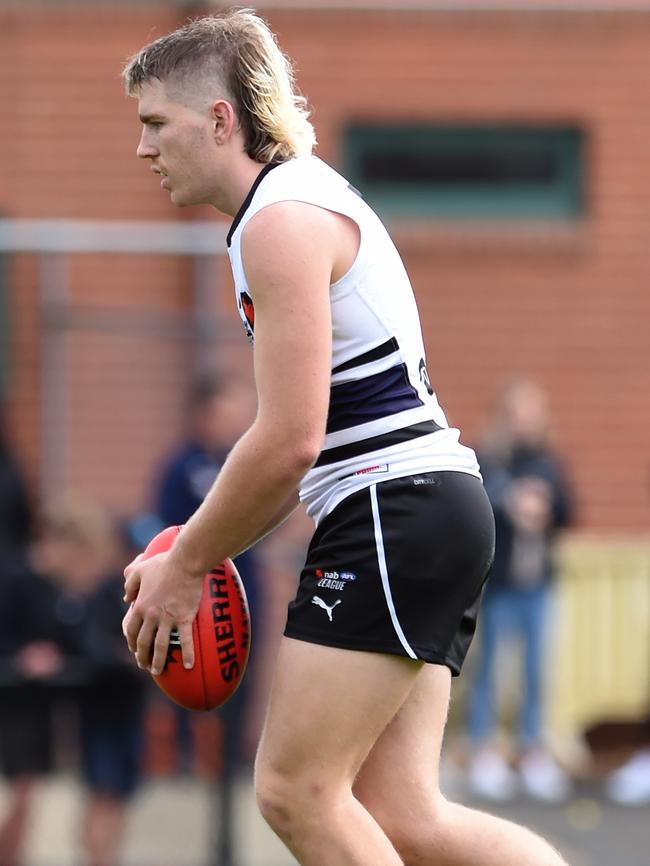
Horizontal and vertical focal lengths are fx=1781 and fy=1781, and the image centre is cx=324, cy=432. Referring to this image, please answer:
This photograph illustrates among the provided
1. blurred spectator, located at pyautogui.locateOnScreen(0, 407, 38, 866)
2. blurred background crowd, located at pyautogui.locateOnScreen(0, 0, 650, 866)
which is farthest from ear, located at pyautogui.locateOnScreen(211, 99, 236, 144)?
blurred background crowd, located at pyautogui.locateOnScreen(0, 0, 650, 866)

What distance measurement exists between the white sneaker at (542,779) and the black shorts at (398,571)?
236 inches

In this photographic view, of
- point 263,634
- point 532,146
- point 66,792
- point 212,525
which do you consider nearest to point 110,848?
point 66,792

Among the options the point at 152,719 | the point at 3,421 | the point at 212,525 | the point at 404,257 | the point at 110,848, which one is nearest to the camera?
the point at 212,525

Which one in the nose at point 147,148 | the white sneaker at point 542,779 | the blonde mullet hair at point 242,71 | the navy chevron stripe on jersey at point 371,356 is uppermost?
the blonde mullet hair at point 242,71

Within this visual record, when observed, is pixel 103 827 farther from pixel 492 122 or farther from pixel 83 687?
pixel 492 122

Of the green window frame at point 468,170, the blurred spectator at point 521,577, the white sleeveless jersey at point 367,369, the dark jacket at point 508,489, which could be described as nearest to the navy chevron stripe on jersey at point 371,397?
the white sleeveless jersey at point 367,369

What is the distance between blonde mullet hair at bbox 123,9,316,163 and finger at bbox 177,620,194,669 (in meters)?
1.02

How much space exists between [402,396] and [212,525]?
0.52 m

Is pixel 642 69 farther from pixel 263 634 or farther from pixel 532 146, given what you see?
pixel 263 634

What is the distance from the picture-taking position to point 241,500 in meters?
3.64

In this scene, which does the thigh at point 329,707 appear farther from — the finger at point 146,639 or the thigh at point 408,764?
the finger at point 146,639

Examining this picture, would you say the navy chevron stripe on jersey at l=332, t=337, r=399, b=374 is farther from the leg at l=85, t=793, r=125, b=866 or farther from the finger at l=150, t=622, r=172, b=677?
the leg at l=85, t=793, r=125, b=866

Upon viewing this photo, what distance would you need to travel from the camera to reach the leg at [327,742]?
371 centimetres

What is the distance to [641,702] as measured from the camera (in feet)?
34.8
